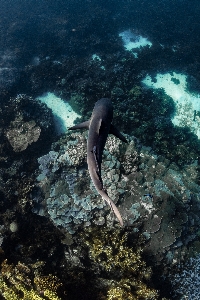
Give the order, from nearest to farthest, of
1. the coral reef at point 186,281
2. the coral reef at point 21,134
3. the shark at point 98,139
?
the shark at point 98,139, the coral reef at point 186,281, the coral reef at point 21,134

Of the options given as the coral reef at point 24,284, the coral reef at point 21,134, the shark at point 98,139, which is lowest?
the coral reef at point 21,134

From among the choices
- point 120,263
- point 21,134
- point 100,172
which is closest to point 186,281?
point 120,263

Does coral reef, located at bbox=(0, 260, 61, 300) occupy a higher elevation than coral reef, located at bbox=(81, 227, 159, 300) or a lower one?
higher

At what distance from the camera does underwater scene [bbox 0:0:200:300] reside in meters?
5.85

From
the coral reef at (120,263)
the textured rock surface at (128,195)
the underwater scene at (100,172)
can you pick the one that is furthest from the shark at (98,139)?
the textured rock surface at (128,195)

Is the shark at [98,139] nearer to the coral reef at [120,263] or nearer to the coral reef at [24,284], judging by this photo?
the coral reef at [24,284]

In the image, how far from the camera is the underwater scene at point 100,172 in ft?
19.2

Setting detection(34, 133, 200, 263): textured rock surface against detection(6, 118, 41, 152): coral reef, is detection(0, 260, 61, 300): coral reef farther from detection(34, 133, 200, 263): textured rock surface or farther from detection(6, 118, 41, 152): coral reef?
detection(6, 118, 41, 152): coral reef

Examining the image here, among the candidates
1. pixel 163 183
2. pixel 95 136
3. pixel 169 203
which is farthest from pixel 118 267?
pixel 95 136

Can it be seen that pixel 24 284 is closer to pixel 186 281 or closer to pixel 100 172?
pixel 100 172

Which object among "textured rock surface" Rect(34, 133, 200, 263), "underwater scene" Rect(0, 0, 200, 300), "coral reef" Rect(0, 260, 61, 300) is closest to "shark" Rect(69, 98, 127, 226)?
"underwater scene" Rect(0, 0, 200, 300)

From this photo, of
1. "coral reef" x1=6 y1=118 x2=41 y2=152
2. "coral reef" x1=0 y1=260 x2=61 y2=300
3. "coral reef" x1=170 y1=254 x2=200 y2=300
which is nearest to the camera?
"coral reef" x1=0 y1=260 x2=61 y2=300

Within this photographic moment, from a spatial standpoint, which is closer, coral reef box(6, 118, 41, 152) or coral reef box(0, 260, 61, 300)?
coral reef box(0, 260, 61, 300)

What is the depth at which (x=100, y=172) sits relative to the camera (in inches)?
136
